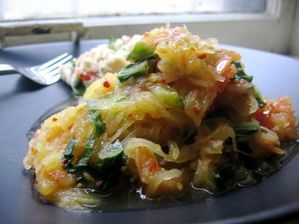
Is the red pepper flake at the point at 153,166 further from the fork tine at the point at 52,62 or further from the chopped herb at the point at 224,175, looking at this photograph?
the fork tine at the point at 52,62

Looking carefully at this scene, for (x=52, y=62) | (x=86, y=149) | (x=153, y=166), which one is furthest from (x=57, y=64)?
(x=153, y=166)

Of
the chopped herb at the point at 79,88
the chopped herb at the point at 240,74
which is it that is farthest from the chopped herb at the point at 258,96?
the chopped herb at the point at 79,88

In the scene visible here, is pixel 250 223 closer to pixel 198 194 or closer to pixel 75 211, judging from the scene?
pixel 198 194

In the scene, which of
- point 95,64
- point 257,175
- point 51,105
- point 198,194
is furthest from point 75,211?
point 95,64

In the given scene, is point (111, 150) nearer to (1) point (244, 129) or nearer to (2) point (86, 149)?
(2) point (86, 149)

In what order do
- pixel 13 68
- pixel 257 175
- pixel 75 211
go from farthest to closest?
1. pixel 13 68
2. pixel 257 175
3. pixel 75 211

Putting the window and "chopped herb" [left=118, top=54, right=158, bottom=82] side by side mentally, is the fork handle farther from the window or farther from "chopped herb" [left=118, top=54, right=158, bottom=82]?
the window
